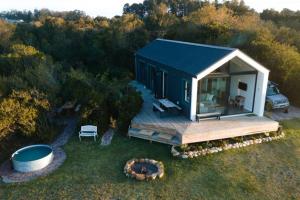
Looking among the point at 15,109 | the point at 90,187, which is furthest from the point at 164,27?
the point at 90,187

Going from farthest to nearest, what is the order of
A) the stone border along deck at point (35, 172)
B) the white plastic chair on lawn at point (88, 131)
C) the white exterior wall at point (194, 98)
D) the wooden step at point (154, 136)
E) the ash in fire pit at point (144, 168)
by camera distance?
the white plastic chair on lawn at point (88, 131) → the white exterior wall at point (194, 98) → the wooden step at point (154, 136) → the ash in fire pit at point (144, 168) → the stone border along deck at point (35, 172)

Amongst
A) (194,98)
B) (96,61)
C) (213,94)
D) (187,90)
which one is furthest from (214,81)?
(96,61)

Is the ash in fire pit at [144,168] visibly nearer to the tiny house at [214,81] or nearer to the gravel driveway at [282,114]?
the tiny house at [214,81]

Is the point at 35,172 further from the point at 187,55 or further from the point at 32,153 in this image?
the point at 187,55

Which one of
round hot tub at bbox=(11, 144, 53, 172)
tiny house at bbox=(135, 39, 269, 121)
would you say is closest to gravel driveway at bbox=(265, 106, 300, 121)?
tiny house at bbox=(135, 39, 269, 121)

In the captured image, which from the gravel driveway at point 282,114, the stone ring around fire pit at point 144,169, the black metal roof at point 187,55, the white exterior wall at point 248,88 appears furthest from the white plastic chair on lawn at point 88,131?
the gravel driveway at point 282,114

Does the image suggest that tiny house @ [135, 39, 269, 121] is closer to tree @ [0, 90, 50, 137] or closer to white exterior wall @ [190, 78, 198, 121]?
white exterior wall @ [190, 78, 198, 121]

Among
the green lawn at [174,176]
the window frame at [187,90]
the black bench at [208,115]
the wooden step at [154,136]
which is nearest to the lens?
the green lawn at [174,176]
